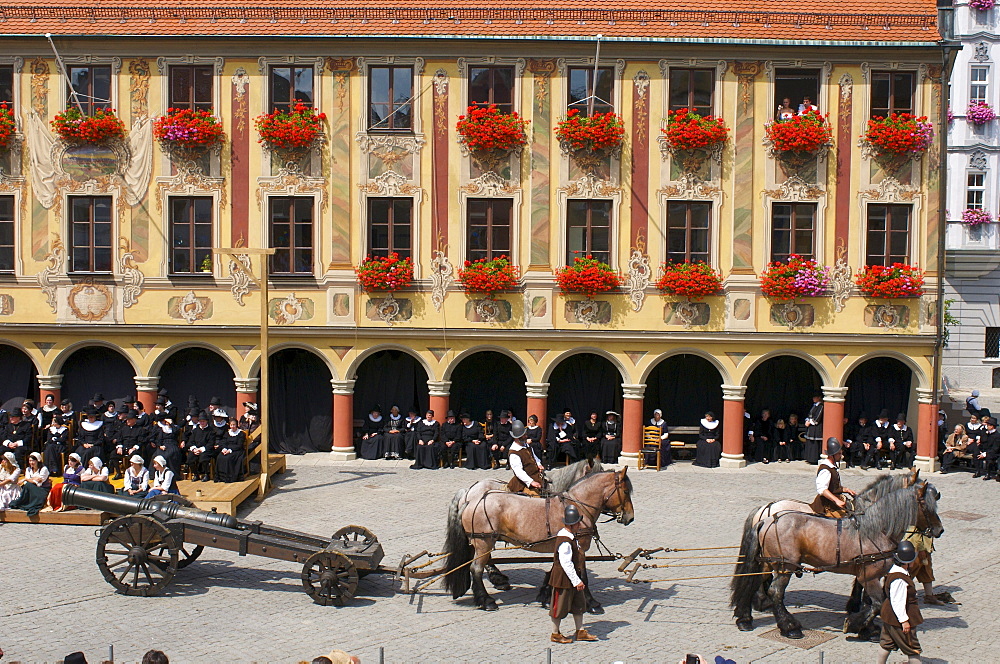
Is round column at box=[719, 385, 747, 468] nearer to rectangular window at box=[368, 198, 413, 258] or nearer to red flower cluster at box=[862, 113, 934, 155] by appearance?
red flower cluster at box=[862, 113, 934, 155]

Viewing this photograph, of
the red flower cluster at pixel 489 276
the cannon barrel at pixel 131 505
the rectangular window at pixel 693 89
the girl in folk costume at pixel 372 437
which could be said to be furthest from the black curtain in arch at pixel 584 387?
the cannon barrel at pixel 131 505

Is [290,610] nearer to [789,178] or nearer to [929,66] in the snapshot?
[789,178]

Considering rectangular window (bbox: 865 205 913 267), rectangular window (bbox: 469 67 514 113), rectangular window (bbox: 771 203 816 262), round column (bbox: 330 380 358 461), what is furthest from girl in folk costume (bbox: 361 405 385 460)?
rectangular window (bbox: 865 205 913 267)

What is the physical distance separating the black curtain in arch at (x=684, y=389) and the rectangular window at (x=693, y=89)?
5851 mm

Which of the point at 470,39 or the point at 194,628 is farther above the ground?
the point at 470,39

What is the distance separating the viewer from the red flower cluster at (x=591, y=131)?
76.9 ft

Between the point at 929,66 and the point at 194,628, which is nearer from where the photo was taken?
the point at 194,628

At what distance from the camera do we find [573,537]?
11992mm

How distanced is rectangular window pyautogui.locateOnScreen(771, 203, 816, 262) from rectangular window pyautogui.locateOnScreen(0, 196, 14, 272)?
16.8m

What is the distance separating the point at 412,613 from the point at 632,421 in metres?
12.0

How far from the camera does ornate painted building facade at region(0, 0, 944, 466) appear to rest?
2383 centimetres

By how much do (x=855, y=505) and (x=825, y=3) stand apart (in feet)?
51.0

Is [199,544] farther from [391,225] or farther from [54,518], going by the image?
[391,225]

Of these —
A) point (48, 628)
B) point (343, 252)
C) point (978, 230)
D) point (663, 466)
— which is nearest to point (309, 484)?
point (343, 252)
